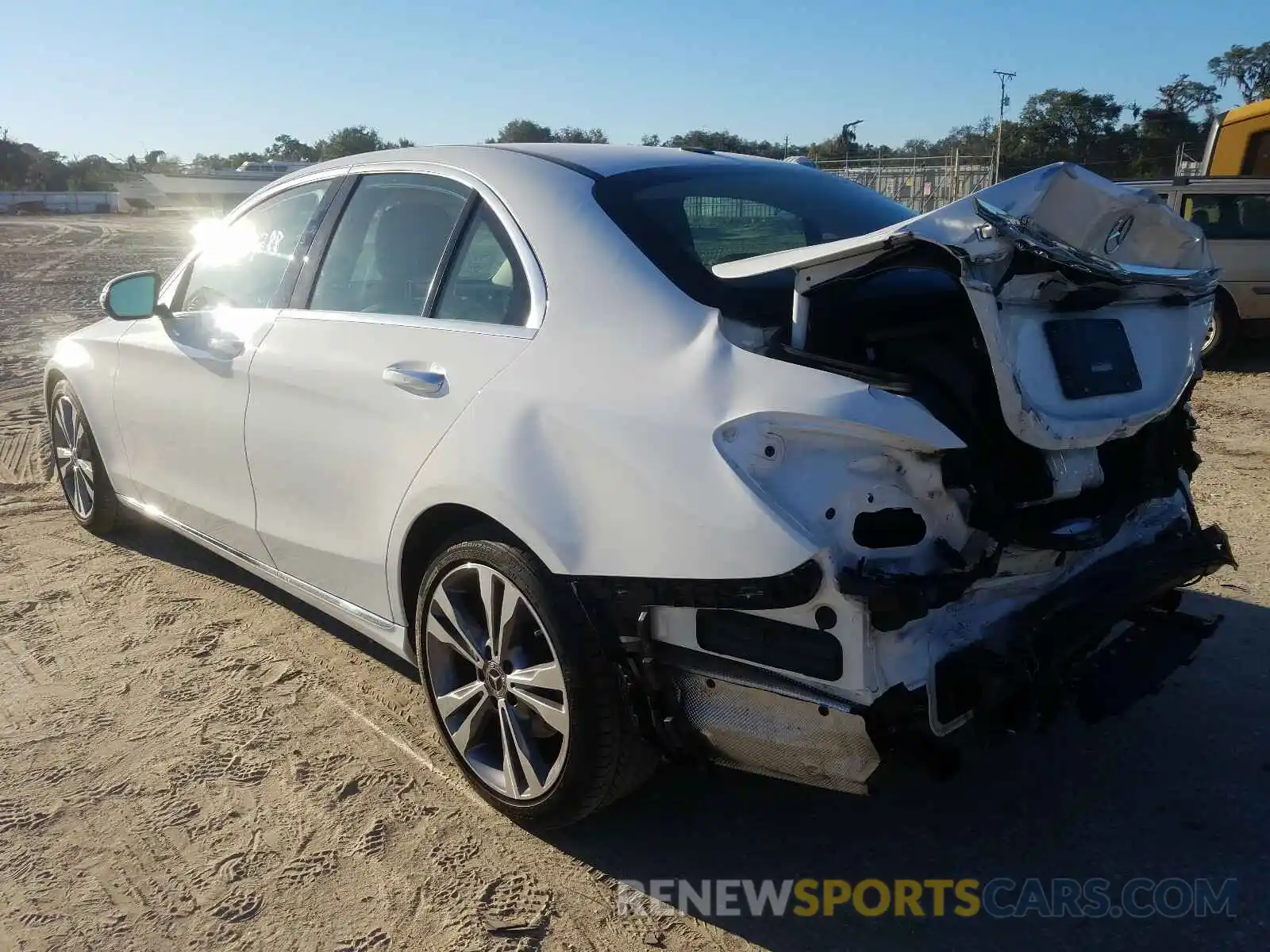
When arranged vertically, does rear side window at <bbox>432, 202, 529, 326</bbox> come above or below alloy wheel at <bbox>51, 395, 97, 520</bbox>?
above

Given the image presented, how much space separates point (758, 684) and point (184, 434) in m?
2.75

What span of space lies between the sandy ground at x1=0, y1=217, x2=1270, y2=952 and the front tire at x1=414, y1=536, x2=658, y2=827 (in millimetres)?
157

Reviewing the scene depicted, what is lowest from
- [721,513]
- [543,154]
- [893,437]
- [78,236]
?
[78,236]

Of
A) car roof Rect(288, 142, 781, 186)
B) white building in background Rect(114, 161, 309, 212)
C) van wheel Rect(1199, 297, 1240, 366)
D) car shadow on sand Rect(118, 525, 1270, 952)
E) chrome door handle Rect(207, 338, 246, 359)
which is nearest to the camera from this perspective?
car shadow on sand Rect(118, 525, 1270, 952)

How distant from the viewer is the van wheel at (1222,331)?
9.44 m

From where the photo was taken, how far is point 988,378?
2256 mm

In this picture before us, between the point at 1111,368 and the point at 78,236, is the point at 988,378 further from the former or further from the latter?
the point at 78,236

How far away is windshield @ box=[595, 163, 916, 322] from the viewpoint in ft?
8.36

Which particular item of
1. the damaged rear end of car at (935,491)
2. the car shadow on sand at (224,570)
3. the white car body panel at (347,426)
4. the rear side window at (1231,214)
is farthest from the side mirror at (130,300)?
the rear side window at (1231,214)

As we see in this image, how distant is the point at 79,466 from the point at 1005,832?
455 centimetres

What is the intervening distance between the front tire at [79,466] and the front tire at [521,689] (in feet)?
9.41

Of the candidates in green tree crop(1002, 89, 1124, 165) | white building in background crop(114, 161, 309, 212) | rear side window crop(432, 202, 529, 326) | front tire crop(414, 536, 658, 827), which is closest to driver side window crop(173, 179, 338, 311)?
rear side window crop(432, 202, 529, 326)

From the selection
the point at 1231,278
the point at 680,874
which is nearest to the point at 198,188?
the point at 1231,278

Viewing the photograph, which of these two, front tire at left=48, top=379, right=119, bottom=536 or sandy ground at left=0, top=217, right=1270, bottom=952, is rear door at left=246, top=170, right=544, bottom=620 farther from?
front tire at left=48, top=379, right=119, bottom=536
